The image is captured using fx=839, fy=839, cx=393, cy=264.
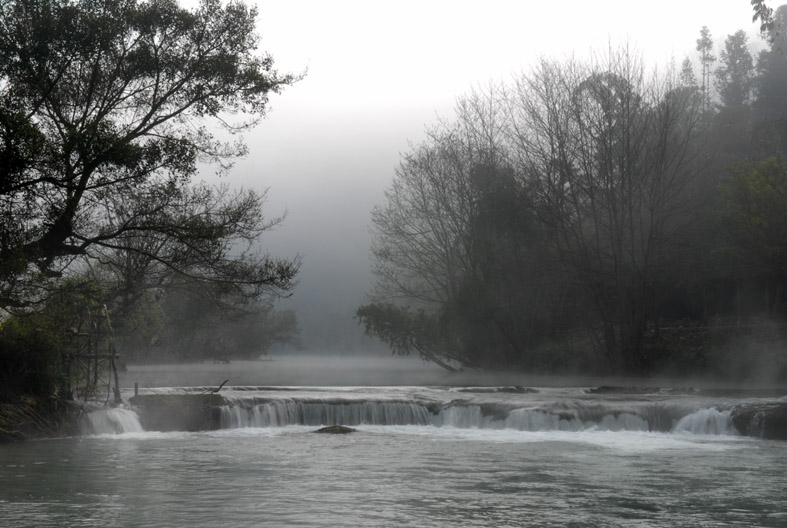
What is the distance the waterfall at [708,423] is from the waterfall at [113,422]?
15603 millimetres

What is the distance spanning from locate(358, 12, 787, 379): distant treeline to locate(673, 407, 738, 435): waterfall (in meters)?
12.6

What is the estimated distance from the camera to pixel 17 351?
22.4 metres

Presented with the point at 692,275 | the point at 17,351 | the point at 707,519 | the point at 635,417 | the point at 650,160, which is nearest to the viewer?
the point at 707,519

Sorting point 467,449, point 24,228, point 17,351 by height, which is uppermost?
point 24,228

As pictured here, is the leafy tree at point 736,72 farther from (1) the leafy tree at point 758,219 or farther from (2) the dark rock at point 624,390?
(2) the dark rock at point 624,390

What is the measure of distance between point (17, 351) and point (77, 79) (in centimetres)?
765

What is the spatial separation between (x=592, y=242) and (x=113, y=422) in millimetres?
26071

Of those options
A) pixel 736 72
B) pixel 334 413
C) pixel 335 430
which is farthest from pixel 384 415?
pixel 736 72

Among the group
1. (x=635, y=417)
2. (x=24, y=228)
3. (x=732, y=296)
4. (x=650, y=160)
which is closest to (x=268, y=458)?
(x=24, y=228)

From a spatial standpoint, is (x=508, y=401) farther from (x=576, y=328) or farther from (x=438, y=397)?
(x=576, y=328)

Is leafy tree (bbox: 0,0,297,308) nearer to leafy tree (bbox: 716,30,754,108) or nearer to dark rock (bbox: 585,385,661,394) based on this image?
dark rock (bbox: 585,385,661,394)

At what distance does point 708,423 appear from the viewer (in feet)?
75.7

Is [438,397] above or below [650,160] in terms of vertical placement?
below

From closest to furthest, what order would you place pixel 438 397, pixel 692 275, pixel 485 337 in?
pixel 438 397, pixel 692 275, pixel 485 337
